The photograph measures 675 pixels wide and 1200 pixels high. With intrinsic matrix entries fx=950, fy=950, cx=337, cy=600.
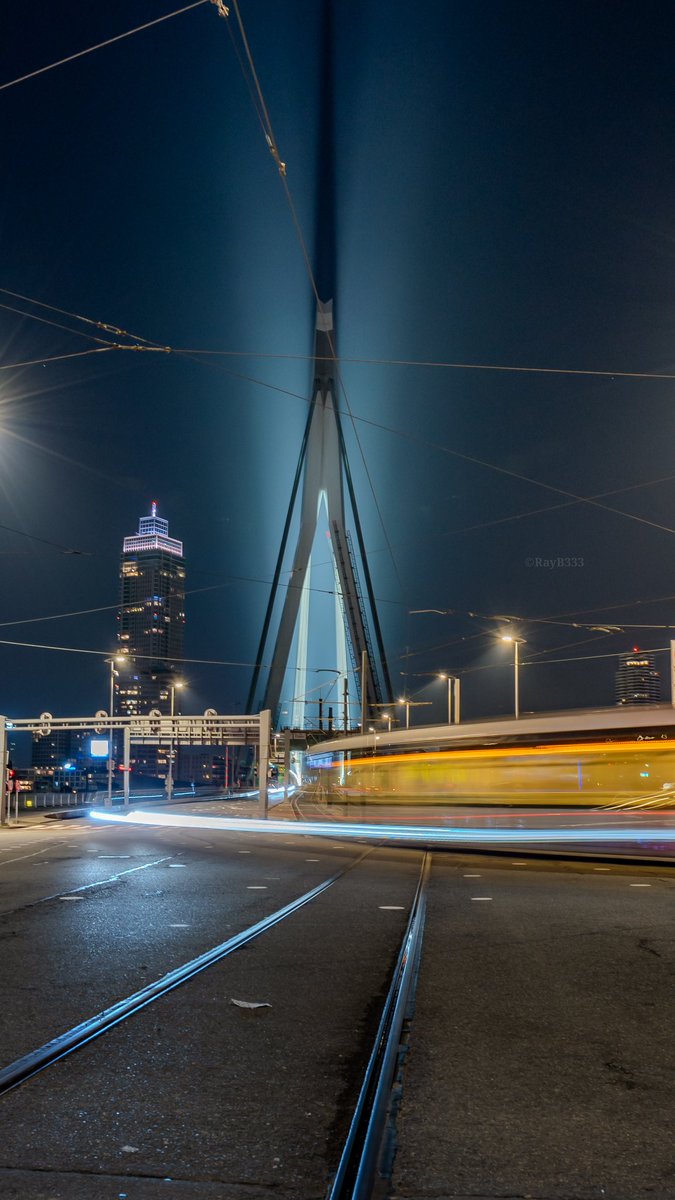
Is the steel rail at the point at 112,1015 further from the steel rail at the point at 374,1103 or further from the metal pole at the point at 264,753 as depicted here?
the metal pole at the point at 264,753

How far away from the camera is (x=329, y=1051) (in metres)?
4.89

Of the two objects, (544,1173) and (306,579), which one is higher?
(306,579)

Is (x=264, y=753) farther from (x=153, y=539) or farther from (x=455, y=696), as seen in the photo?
(x=153, y=539)

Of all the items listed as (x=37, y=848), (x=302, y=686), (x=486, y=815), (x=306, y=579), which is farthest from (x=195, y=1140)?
(x=302, y=686)

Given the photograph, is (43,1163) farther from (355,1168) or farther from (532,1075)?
(532,1075)

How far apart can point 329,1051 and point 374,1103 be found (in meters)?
0.94

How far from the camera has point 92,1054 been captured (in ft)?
15.7

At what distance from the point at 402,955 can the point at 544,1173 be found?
14.4 ft

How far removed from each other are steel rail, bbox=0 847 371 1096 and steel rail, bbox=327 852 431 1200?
58.8 inches

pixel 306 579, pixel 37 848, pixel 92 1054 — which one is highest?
pixel 306 579

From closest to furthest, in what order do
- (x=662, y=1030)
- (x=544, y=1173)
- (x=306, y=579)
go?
(x=544, y=1173), (x=662, y=1030), (x=306, y=579)

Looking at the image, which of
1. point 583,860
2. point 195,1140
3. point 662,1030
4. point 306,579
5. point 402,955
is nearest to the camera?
point 195,1140

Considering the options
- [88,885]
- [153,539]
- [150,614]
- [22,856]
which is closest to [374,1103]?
[88,885]

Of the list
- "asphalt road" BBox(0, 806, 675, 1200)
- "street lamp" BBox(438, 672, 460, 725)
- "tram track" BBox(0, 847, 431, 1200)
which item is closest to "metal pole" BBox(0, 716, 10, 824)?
"street lamp" BBox(438, 672, 460, 725)
